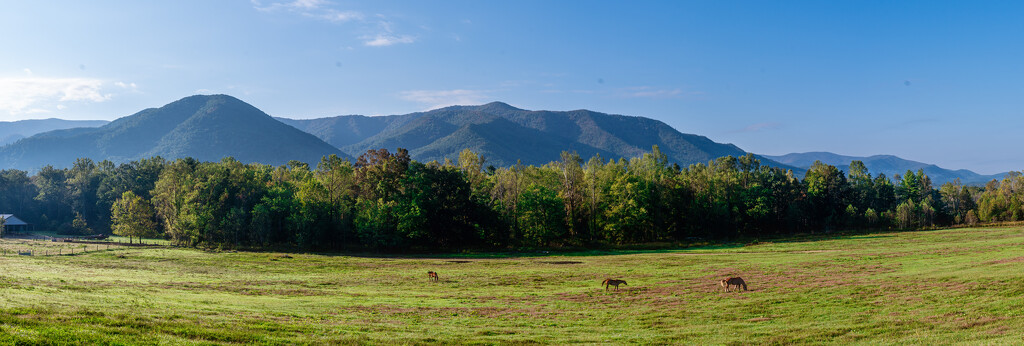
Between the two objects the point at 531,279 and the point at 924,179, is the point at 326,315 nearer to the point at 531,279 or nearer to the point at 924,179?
the point at 531,279

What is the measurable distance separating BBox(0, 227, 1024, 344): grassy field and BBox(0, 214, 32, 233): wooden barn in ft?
358

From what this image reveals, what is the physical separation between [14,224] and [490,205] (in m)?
125

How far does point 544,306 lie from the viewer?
99.0 ft

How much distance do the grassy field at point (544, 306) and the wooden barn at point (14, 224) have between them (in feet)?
358

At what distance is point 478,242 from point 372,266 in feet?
99.5

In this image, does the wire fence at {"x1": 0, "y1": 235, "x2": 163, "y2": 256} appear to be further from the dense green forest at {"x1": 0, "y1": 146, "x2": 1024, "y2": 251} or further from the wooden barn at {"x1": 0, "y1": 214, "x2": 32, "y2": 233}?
the wooden barn at {"x1": 0, "y1": 214, "x2": 32, "y2": 233}

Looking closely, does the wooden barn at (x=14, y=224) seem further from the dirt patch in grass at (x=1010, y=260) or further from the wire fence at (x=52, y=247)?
the dirt patch in grass at (x=1010, y=260)

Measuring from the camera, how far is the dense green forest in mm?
85625

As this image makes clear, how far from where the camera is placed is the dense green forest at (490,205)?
85625 millimetres

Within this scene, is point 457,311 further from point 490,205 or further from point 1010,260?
point 490,205

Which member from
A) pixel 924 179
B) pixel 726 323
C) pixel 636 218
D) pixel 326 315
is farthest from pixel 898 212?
pixel 326 315

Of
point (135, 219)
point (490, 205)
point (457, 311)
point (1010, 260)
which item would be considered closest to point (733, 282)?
point (457, 311)

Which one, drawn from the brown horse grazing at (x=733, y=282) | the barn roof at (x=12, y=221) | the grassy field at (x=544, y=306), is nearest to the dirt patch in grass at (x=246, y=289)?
the grassy field at (x=544, y=306)

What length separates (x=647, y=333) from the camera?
885 inches
